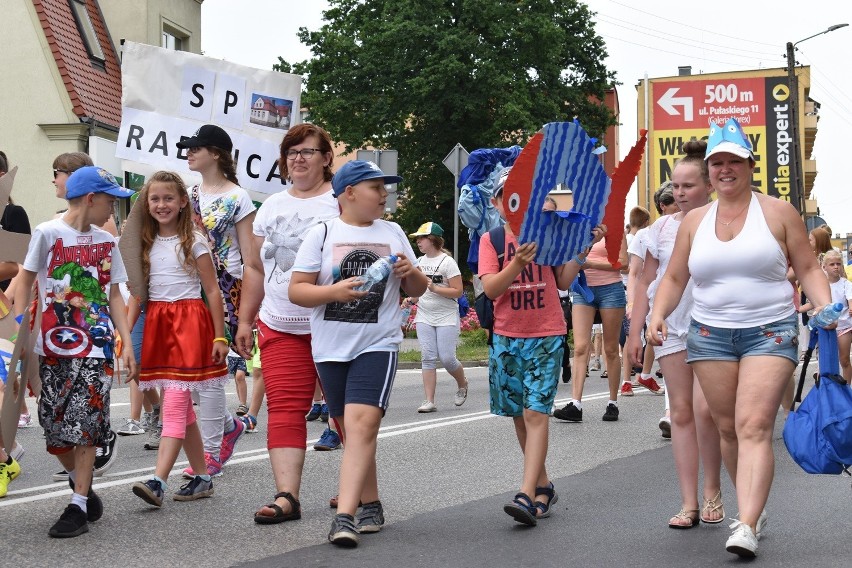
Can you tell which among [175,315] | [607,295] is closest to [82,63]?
[607,295]

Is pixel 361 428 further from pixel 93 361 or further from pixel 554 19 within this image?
pixel 554 19

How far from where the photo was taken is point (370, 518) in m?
6.13

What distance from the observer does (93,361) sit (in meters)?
6.23

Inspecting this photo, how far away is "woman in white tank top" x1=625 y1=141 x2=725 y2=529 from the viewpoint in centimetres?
620

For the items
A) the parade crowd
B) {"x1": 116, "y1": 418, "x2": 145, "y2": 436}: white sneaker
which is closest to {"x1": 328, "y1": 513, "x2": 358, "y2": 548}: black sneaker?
the parade crowd

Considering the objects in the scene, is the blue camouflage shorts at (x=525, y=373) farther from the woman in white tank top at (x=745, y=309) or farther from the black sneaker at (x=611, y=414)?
the black sneaker at (x=611, y=414)

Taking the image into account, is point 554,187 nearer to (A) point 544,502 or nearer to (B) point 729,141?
(B) point 729,141

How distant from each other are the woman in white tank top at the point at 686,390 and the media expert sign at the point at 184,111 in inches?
167

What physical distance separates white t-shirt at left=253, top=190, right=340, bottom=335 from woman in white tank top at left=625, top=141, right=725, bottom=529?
5.44ft

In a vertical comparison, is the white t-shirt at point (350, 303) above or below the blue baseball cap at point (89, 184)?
below

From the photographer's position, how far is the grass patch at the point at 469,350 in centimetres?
2138

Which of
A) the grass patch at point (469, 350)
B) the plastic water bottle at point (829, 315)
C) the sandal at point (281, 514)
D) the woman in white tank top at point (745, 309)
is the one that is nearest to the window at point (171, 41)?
the grass patch at point (469, 350)

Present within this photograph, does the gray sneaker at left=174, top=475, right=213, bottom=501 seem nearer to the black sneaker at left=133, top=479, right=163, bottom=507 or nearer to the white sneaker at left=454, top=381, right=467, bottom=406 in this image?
the black sneaker at left=133, top=479, right=163, bottom=507

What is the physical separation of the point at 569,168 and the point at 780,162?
5569 cm
